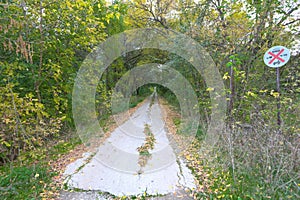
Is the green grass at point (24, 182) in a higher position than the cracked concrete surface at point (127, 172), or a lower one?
higher

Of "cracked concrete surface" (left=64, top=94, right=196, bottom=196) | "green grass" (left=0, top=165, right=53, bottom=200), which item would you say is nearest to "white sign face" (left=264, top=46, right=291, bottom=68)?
"cracked concrete surface" (left=64, top=94, right=196, bottom=196)

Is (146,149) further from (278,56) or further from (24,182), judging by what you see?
(278,56)

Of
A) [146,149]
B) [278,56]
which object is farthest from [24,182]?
[278,56]

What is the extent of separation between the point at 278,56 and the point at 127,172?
122 inches

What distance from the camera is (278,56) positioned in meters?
2.75

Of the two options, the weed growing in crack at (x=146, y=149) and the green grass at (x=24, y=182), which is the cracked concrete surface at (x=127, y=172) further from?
the green grass at (x=24, y=182)

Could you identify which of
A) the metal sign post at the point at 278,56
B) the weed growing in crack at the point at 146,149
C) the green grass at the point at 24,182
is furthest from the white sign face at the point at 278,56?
the green grass at the point at 24,182

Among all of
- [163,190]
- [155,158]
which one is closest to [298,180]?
[163,190]

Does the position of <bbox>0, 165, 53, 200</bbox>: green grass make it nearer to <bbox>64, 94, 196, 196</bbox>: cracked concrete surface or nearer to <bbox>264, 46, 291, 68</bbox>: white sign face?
<bbox>64, 94, 196, 196</bbox>: cracked concrete surface

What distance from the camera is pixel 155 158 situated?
11.8ft

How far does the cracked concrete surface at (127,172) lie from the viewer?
252cm

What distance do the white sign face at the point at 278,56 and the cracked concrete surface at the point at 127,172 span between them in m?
2.27

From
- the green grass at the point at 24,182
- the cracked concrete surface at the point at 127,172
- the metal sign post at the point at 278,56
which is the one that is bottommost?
the cracked concrete surface at the point at 127,172

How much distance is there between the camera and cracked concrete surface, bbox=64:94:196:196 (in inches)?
99.3
